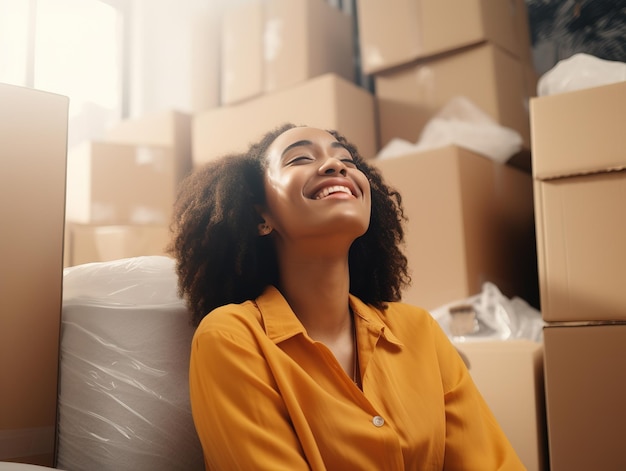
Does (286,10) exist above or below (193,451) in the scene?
above

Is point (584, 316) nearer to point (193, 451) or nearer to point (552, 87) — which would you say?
point (552, 87)

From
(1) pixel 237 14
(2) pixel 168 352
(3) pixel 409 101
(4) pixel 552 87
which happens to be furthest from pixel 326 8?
(2) pixel 168 352

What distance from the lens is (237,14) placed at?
2.28 m

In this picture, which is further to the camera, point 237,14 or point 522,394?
point 237,14

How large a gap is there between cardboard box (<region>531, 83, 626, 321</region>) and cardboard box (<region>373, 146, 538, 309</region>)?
12.7 inches

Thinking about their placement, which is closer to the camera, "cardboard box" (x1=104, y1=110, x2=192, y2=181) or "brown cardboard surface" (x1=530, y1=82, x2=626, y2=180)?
"brown cardboard surface" (x1=530, y1=82, x2=626, y2=180)

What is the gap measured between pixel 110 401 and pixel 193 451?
14 cm

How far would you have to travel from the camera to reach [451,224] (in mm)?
1631

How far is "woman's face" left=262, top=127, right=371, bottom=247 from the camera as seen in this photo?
0.86 meters

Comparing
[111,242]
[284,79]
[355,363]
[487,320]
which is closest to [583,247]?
[487,320]

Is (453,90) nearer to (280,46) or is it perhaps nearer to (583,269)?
(280,46)

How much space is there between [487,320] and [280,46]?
1.17 metres

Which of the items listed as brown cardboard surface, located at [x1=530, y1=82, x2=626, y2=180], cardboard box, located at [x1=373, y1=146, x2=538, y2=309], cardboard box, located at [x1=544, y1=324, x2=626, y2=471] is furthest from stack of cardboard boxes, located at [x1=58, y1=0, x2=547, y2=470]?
brown cardboard surface, located at [x1=530, y1=82, x2=626, y2=180]

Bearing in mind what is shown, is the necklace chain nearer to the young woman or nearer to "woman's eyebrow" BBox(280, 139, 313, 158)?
the young woman
